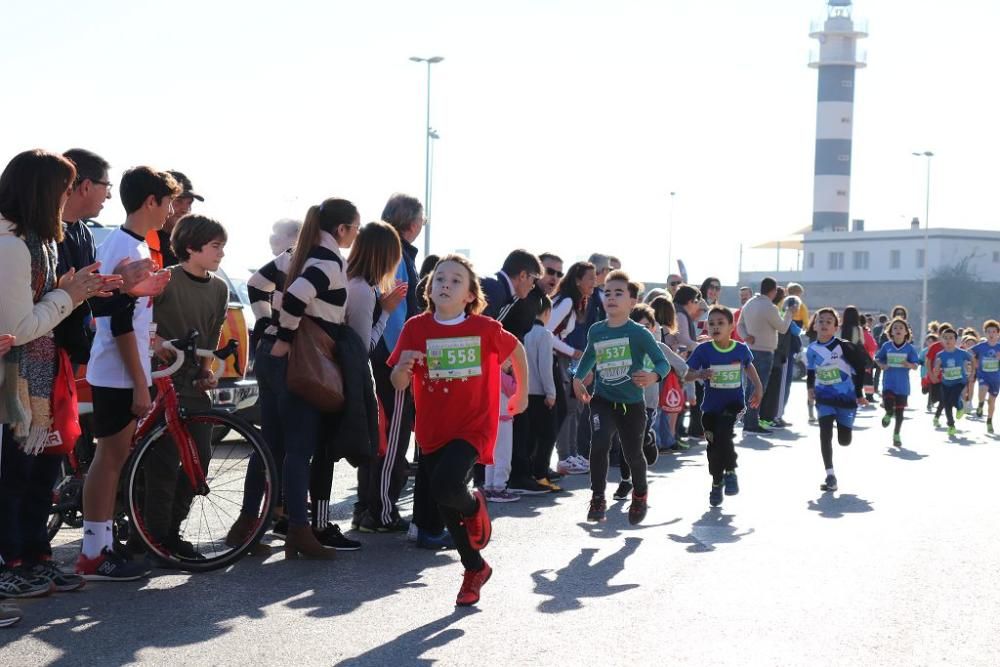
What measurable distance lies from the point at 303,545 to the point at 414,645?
2.07 meters

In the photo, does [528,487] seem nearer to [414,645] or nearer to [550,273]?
[550,273]

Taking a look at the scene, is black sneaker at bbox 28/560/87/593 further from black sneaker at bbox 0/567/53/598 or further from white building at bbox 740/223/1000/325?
white building at bbox 740/223/1000/325

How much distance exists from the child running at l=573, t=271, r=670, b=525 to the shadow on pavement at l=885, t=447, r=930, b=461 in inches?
242

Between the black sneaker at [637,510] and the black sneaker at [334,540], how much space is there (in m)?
2.23

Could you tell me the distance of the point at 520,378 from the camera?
7.23 meters

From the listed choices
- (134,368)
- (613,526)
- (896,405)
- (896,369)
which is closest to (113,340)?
(134,368)

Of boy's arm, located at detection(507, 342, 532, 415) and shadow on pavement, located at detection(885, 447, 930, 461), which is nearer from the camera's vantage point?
boy's arm, located at detection(507, 342, 532, 415)

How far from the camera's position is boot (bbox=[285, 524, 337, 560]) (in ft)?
25.4

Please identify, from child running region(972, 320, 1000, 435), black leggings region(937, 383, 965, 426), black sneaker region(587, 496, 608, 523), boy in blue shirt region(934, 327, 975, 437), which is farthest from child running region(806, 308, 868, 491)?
child running region(972, 320, 1000, 435)

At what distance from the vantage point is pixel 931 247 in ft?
326

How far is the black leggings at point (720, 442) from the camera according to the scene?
35.8 feet

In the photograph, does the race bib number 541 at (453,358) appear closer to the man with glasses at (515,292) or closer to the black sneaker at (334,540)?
the black sneaker at (334,540)

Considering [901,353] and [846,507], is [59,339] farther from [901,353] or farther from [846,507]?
[901,353]

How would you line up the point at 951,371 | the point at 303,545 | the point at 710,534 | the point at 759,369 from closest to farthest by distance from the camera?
the point at 303,545
the point at 710,534
the point at 759,369
the point at 951,371
